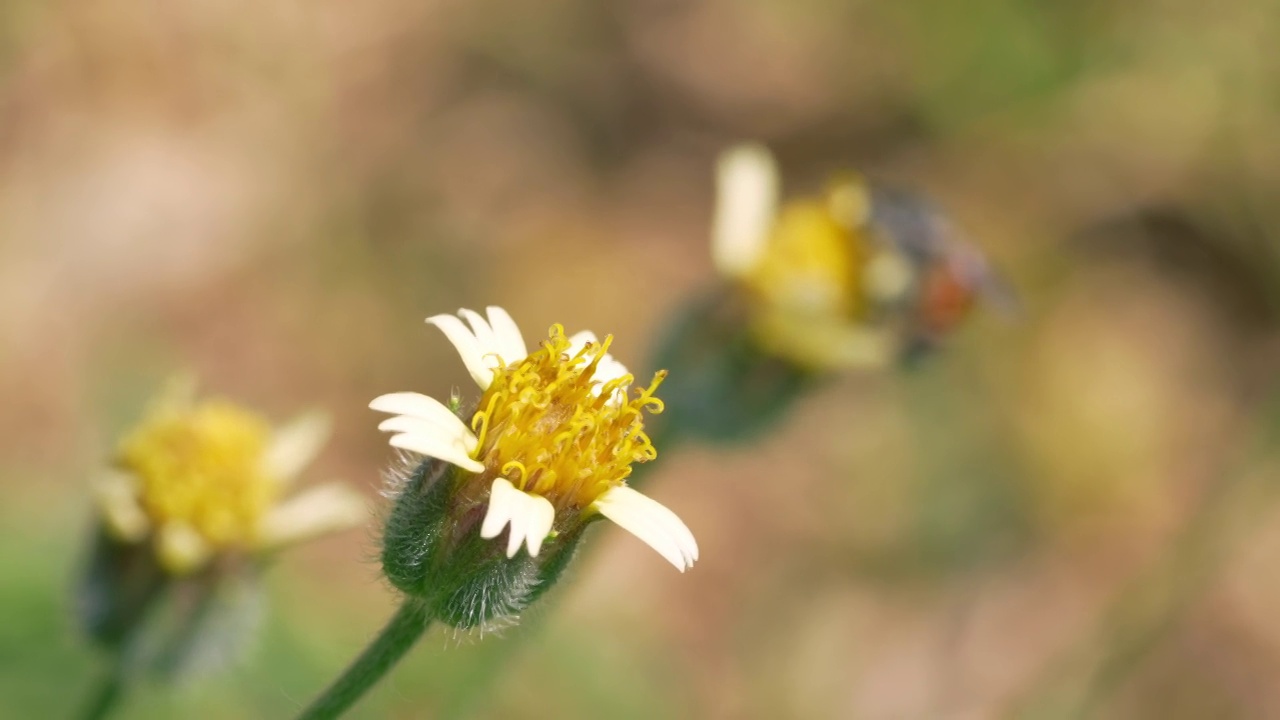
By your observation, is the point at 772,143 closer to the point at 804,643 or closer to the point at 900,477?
the point at 900,477

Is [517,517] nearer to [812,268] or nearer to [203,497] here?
[203,497]

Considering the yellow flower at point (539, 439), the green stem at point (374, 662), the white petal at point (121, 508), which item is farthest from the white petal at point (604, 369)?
the white petal at point (121, 508)

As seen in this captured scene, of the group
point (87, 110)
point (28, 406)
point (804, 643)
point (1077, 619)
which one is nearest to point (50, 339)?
point (28, 406)

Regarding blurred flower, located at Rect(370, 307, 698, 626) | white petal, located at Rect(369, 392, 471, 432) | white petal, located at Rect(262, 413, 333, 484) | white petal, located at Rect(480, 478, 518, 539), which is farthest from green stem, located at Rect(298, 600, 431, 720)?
white petal, located at Rect(262, 413, 333, 484)

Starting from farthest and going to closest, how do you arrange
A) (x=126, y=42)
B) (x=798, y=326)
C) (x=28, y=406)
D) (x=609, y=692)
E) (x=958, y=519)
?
(x=126, y=42)
(x=958, y=519)
(x=28, y=406)
(x=609, y=692)
(x=798, y=326)

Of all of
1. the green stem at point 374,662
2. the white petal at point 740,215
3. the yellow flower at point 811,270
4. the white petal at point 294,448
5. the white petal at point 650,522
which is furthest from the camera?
the white petal at point 740,215

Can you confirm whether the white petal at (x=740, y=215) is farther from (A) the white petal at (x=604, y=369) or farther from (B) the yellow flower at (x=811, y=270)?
(A) the white petal at (x=604, y=369)

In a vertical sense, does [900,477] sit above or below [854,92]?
below

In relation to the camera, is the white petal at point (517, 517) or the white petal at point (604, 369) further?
the white petal at point (604, 369)
